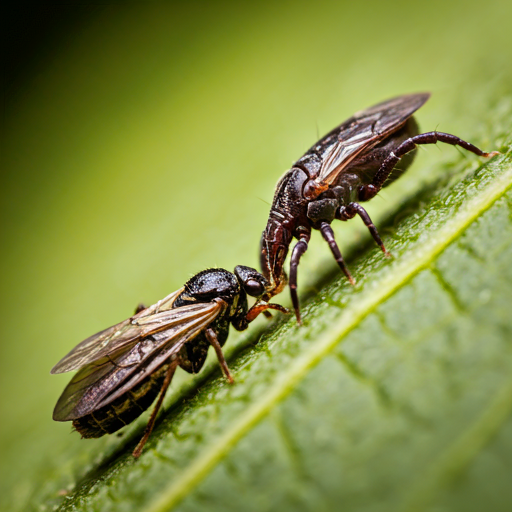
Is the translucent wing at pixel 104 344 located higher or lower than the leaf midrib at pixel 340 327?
higher

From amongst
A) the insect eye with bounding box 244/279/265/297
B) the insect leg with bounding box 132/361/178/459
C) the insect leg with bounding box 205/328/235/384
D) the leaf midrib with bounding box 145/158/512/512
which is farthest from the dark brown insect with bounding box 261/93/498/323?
the insect leg with bounding box 132/361/178/459

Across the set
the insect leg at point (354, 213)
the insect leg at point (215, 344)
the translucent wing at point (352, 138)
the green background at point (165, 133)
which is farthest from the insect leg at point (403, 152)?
the insect leg at point (215, 344)

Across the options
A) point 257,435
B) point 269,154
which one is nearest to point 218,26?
point 269,154

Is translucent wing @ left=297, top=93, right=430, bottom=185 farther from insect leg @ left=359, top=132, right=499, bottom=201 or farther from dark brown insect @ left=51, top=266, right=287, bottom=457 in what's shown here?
dark brown insect @ left=51, top=266, right=287, bottom=457

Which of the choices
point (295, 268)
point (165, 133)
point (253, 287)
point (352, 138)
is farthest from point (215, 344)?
point (165, 133)

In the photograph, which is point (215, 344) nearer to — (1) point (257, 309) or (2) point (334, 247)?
(1) point (257, 309)

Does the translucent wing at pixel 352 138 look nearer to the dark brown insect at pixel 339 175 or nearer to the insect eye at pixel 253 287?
the dark brown insect at pixel 339 175

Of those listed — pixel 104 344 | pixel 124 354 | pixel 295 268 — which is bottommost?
pixel 295 268
